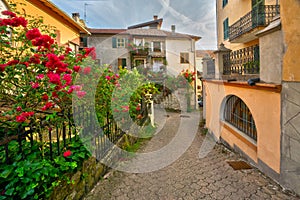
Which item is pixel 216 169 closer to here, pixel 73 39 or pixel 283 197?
pixel 283 197

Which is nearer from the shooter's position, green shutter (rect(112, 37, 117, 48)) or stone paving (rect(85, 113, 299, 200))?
stone paving (rect(85, 113, 299, 200))

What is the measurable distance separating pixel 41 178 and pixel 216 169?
371 cm

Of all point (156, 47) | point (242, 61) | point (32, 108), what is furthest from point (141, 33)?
point (32, 108)

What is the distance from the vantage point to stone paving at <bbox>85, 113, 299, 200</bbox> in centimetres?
327

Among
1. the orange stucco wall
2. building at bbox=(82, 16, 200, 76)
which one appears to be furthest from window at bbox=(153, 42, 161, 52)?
the orange stucco wall

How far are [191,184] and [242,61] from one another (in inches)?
160

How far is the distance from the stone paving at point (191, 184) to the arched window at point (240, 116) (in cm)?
109

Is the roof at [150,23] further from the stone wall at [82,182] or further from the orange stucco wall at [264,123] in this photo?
the stone wall at [82,182]

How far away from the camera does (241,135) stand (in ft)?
16.3

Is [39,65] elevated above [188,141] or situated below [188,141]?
above

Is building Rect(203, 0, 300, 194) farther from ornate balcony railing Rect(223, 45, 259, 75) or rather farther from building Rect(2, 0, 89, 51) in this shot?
building Rect(2, 0, 89, 51)

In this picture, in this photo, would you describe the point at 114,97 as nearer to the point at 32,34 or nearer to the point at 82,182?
the point at 82,182

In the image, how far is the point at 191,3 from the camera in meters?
11.5

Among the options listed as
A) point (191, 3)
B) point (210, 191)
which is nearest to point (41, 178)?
point (210, 191)
